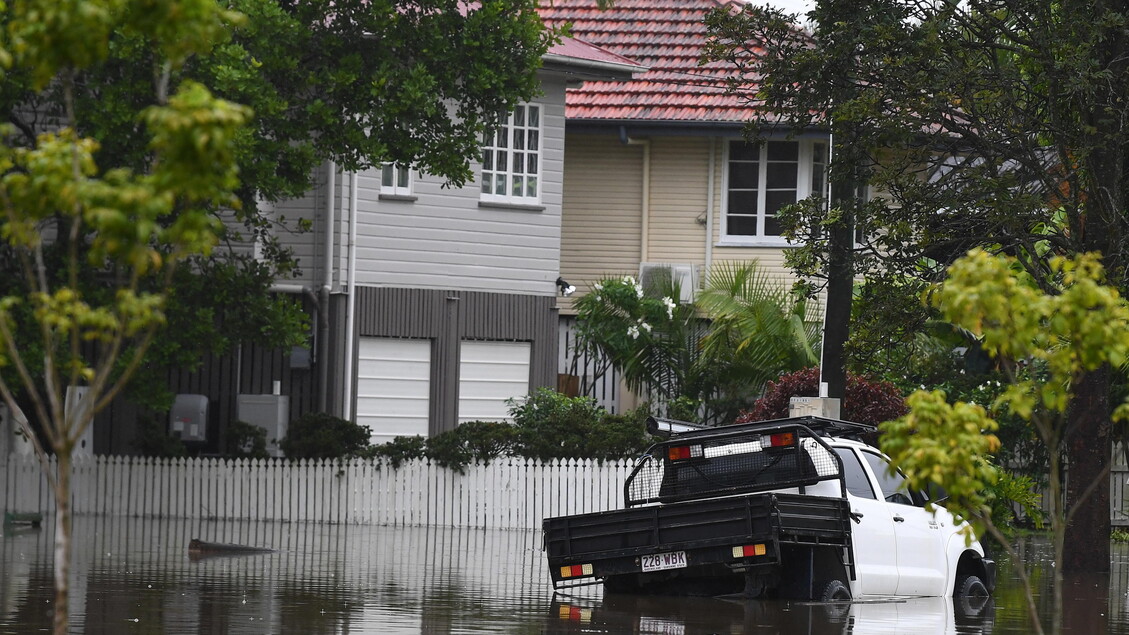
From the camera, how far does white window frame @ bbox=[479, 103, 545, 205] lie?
2770 centimetres

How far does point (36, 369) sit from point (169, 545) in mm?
3046

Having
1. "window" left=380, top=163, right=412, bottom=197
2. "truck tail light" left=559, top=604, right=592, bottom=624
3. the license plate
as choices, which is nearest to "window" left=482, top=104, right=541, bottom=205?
"window" left=380, top=163, right=412, bottom=197

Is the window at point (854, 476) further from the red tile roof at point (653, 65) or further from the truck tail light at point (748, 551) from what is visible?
the red tile roof at point (653, 65)

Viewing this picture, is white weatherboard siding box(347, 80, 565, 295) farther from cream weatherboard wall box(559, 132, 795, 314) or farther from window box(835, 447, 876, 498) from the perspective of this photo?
window box(835, 447, 876, 498)

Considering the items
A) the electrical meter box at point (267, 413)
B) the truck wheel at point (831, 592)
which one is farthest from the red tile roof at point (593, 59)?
the truck wheel at point (831, 592)

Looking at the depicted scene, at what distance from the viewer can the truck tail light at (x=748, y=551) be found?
43.0 ft

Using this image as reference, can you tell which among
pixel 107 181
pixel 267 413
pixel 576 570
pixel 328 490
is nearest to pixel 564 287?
pixel 267 413

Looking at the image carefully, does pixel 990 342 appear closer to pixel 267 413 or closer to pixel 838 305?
pixel 838 305

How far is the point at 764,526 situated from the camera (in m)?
13.1

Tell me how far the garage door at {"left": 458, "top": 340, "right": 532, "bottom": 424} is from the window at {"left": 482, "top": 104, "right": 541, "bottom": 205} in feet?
8.18

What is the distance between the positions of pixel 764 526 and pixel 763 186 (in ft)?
56.5

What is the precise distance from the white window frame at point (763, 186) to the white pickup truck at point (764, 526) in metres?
14.9

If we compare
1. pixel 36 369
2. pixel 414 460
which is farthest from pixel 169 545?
pixel 414 460

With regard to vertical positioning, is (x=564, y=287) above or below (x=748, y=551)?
above
